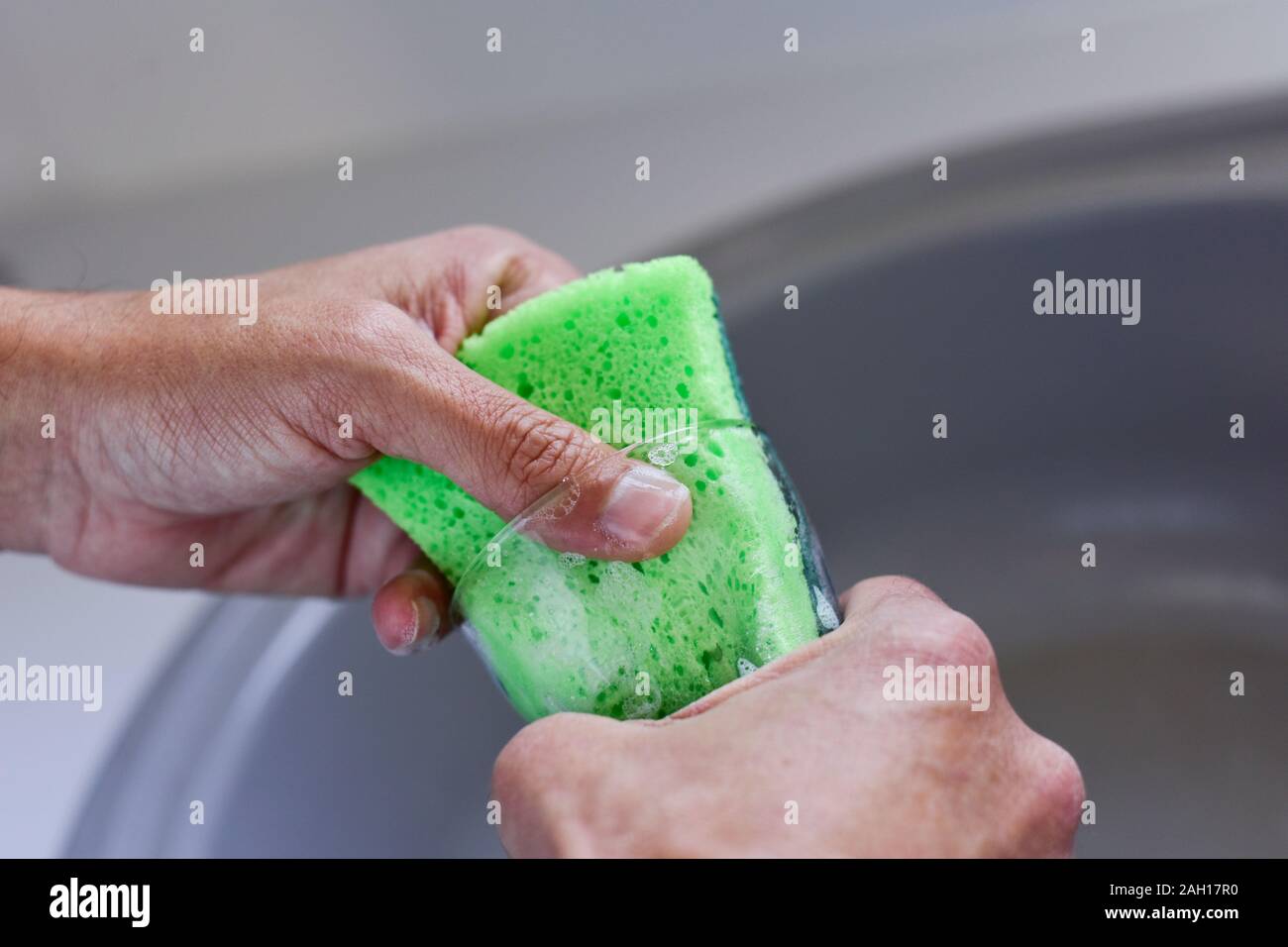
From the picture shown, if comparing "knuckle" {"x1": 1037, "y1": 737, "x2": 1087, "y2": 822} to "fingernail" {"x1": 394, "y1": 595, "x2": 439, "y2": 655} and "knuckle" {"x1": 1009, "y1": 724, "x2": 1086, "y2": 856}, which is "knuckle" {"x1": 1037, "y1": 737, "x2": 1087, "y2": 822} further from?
"fingernail" {"x1": 394, "y1": 595, "x2": 439, "y2": 655}

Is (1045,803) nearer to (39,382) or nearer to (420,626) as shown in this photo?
(420,626)

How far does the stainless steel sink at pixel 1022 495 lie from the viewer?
48 centimetres

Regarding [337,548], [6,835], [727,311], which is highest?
[727,311]

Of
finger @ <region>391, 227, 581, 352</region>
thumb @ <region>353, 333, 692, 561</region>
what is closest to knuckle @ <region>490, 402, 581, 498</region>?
thumb @ <region>353, 333, 692, 561</region>

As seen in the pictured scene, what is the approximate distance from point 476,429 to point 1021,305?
332 millimetres

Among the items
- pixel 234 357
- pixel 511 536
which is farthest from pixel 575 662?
pixel 234 357

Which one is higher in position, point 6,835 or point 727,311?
point 727,311

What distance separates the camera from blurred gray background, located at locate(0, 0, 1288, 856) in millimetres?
501

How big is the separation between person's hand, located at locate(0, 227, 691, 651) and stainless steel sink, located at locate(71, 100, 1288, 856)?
37 millimetres

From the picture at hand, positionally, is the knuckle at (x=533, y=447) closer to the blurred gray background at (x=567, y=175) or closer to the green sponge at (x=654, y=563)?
the green sponge at (x=654, y=563)

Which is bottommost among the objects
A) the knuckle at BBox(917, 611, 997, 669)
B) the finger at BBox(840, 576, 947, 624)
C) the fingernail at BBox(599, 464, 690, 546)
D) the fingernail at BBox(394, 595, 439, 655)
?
the fingernail at BBox(394, 595, 439, 655)

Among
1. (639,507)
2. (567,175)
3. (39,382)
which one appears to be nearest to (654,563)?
(639,507)

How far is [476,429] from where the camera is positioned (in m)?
0.34
